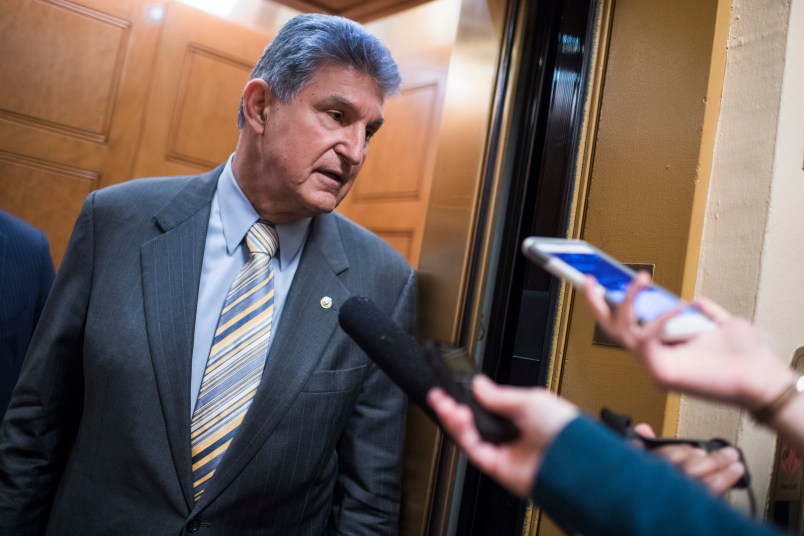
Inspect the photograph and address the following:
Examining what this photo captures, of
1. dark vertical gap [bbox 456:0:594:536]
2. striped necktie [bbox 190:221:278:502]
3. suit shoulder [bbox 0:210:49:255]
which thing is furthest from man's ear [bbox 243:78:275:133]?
suit shoulder [bbox 0:210:49:255]

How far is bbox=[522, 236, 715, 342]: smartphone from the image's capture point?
591 mm

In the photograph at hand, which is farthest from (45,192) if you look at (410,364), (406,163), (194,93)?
(410,364)

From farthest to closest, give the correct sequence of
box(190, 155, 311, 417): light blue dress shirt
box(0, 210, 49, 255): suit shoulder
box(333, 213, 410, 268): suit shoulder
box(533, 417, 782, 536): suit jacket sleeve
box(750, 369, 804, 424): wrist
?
box(0, 210, 49, 255): suit shoulder < box(333, 213, 410, 268): suit shoulder < box(190, 155, 311, 417): light blue dress shirt < box(750, 369, 804, 424): wrist < box(533, 417, 782, 536): suit jacket sleeve

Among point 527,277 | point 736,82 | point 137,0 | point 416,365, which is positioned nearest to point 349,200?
point 137,0

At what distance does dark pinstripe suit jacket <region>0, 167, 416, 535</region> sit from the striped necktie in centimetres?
3

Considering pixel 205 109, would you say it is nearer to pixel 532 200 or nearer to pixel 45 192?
pixel 45 192

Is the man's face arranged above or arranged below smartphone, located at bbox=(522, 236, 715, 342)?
above

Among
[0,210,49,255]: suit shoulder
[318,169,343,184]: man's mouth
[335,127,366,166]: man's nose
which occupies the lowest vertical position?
[0,210,49,255]: suit shoulder

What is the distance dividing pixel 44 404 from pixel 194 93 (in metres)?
1.53

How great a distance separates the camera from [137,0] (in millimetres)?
2406

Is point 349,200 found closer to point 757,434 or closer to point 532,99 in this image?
point 532,99

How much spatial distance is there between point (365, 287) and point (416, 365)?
2.69 ft

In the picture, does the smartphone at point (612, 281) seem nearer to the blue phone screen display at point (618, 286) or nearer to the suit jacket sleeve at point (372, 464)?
the blue phone screen display at point (618, 286)

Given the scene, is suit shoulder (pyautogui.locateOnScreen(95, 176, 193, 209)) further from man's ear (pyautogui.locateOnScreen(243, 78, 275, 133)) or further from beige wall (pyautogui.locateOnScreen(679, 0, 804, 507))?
beige wall (pyautogui.locateOnScreen(679, 0, 804, 507))
